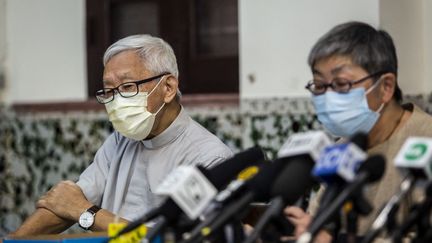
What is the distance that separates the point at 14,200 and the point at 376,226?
486 centimetres

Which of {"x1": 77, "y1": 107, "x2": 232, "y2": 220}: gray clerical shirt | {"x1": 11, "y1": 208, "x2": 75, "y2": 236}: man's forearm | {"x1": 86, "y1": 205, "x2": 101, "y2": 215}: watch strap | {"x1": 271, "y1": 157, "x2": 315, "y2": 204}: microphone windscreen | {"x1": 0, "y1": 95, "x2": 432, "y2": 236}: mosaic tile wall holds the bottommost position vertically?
{"x1": 0, "y1": 95, "x2": 432, "y2": 236}: mosaic tile wall

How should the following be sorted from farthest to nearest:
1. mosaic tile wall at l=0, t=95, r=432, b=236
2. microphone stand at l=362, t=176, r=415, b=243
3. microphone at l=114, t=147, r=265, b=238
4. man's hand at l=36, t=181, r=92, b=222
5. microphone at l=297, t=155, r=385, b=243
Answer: mosaic tile wall at l=0, t=95, r=432, b=236 → man's hand at l=36, t=181, r=92, b=222 → microphone at l=114, t=147, r=265, b=238 → microphone stand at l=362, t=176, r=415, b=243 → microphone at l=297, t=155, r=385, b=243

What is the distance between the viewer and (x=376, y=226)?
2.62 meters

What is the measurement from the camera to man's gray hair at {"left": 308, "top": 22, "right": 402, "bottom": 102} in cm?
354

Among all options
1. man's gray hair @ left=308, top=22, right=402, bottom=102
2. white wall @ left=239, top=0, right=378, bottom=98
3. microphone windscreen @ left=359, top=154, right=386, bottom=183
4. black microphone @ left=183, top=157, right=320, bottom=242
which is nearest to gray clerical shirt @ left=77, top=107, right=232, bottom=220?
man's gray hair @ left=308, top=22, right=402, bottom=102

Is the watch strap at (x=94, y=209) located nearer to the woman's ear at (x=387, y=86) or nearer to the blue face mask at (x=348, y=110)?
the blue face mask at (x=348, y=110)

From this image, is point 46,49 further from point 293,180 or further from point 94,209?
point 293,180

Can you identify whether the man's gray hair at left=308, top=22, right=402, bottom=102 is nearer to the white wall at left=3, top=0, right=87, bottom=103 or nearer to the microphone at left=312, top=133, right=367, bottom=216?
the microphone at left=312, top=133, right=367, bottom=216

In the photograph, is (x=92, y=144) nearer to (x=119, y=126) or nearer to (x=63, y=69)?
(x=63, y=69)

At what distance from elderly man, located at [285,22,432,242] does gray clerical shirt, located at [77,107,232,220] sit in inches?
29.0

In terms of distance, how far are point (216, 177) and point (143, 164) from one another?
1.52m

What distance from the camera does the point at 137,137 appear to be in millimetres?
4375

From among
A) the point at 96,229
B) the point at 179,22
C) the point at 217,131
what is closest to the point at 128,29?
the point at 179,22

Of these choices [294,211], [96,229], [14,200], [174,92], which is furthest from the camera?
[14,200]
